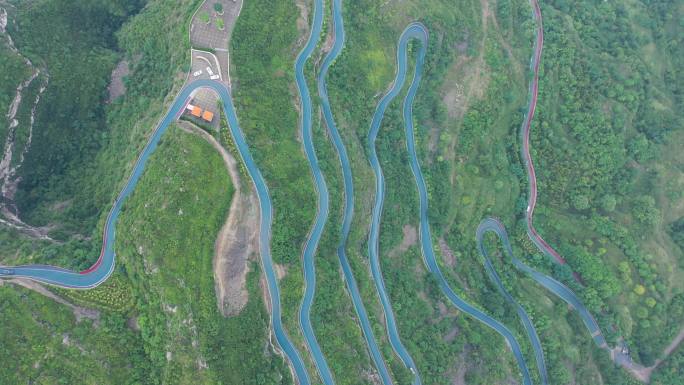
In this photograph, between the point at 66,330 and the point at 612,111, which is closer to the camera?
the point at 66,330

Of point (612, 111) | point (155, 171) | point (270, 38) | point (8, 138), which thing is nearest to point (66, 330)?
point (155, 171)

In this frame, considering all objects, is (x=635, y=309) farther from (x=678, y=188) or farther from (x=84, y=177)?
(x=84, y=177)

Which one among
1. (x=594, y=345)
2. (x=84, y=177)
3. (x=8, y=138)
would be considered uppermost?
(x=8, y=138)

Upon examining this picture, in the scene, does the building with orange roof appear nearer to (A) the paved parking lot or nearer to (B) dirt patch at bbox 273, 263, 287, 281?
(A) the paved parking lot

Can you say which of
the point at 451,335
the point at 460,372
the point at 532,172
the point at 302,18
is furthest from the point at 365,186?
the point at 532,172

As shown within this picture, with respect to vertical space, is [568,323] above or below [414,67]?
below

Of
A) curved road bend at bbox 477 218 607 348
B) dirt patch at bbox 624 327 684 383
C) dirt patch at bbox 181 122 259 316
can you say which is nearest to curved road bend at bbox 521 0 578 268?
curved road bend at bbox 477 218 607 348

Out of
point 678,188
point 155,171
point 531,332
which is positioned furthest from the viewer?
point 678,188
